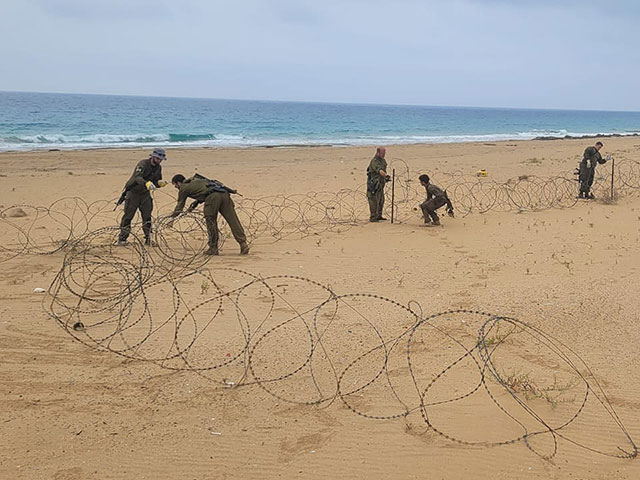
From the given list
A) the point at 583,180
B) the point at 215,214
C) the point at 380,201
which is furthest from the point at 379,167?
the point at 583,180

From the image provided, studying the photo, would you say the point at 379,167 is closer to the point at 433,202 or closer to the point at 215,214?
the point at 433,202

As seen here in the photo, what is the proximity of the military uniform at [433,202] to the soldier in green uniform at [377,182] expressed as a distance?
2.83ft

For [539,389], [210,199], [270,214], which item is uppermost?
[210,199]

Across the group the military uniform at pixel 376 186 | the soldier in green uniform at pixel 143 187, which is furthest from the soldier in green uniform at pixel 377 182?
the soldier in green uniform at pixel 143 187

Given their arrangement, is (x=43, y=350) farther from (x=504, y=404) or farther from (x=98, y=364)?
(x=504, y=404)

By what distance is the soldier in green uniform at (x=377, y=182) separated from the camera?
11.7 meters

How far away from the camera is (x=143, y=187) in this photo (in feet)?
31.6

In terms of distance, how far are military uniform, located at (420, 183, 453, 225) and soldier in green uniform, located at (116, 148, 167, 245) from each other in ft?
16.1

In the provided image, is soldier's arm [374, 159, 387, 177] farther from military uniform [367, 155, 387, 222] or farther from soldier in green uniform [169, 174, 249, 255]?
soldier in green uniform [169, 174, 249, 255]

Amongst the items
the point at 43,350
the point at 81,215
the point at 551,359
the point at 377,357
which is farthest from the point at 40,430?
the point at 81,215

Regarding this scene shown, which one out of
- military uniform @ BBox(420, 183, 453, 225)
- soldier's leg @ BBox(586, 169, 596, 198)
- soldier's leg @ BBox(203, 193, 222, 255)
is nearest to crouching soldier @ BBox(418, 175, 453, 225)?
military uniform @ BBox(420, 183, 453, 225)

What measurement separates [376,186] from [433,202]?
1.16m

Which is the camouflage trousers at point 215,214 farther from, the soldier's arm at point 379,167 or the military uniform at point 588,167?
the military uniform at point 588,167

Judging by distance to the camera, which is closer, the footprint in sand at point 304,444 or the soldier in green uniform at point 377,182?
the footprint in sand at point 304,444
